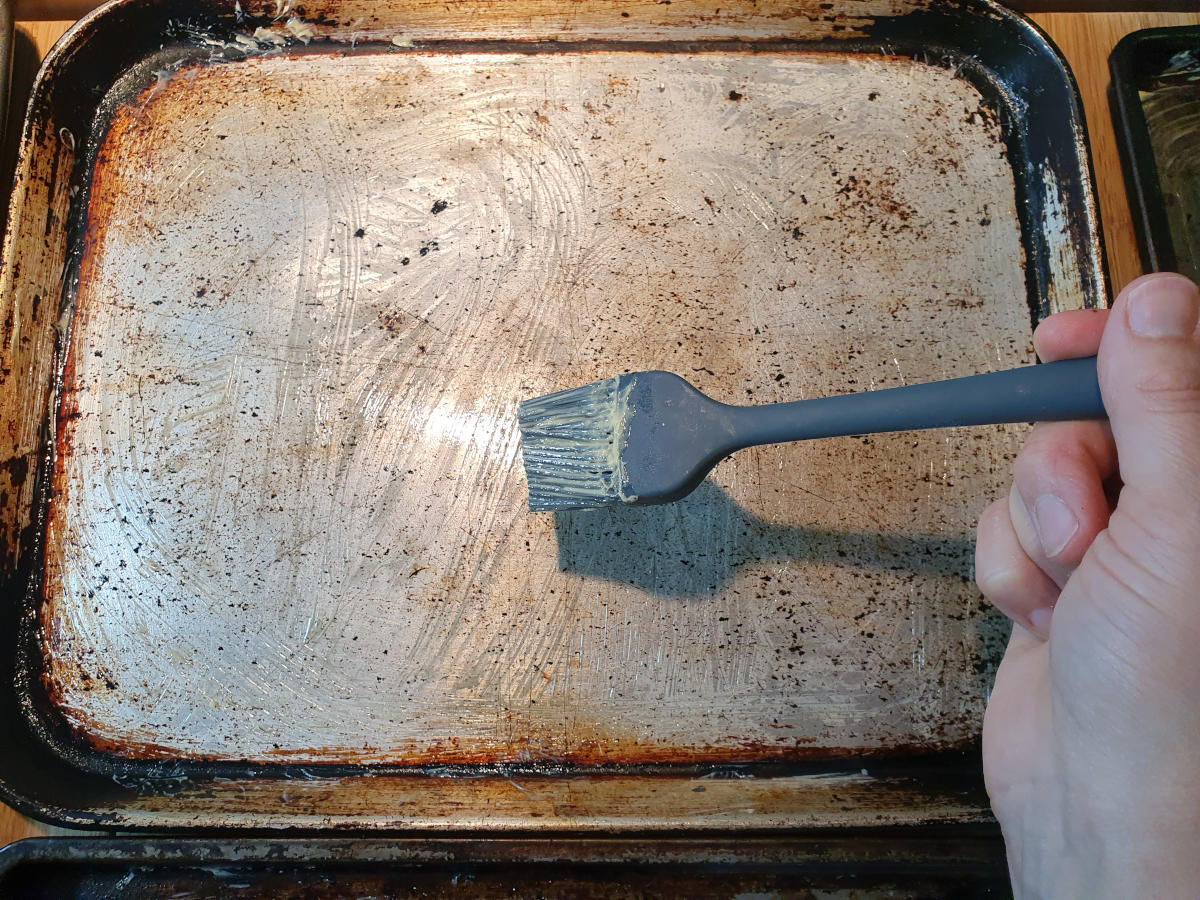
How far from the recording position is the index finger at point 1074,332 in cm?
80

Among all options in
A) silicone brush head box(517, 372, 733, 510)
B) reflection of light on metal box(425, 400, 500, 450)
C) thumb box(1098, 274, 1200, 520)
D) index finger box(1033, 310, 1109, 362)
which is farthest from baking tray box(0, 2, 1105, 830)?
thumb box(1098, 274, 1200, 520)

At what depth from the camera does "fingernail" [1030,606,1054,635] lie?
84 centimetres

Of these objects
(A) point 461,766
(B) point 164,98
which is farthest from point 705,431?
(B) point 164,98

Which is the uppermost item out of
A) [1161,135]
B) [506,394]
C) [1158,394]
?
[1161,135]

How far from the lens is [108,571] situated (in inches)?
40.5

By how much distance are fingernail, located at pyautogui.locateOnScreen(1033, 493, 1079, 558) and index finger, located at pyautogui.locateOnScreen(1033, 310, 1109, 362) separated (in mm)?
157

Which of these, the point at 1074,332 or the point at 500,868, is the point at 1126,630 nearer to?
the point at 1074,332

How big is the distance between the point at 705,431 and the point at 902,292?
1.37ft

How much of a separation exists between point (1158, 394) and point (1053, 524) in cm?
17

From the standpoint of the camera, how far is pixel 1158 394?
639 millimetres

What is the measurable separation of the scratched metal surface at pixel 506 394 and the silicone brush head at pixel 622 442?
0.35ft

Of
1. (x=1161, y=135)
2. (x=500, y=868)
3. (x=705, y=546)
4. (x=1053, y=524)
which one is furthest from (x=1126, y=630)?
(x=1161, y=135)

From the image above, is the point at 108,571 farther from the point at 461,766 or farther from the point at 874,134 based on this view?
the point at 874,134

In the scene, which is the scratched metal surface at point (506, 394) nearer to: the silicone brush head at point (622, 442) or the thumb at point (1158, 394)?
the silicone brush head at point (622, 442)
